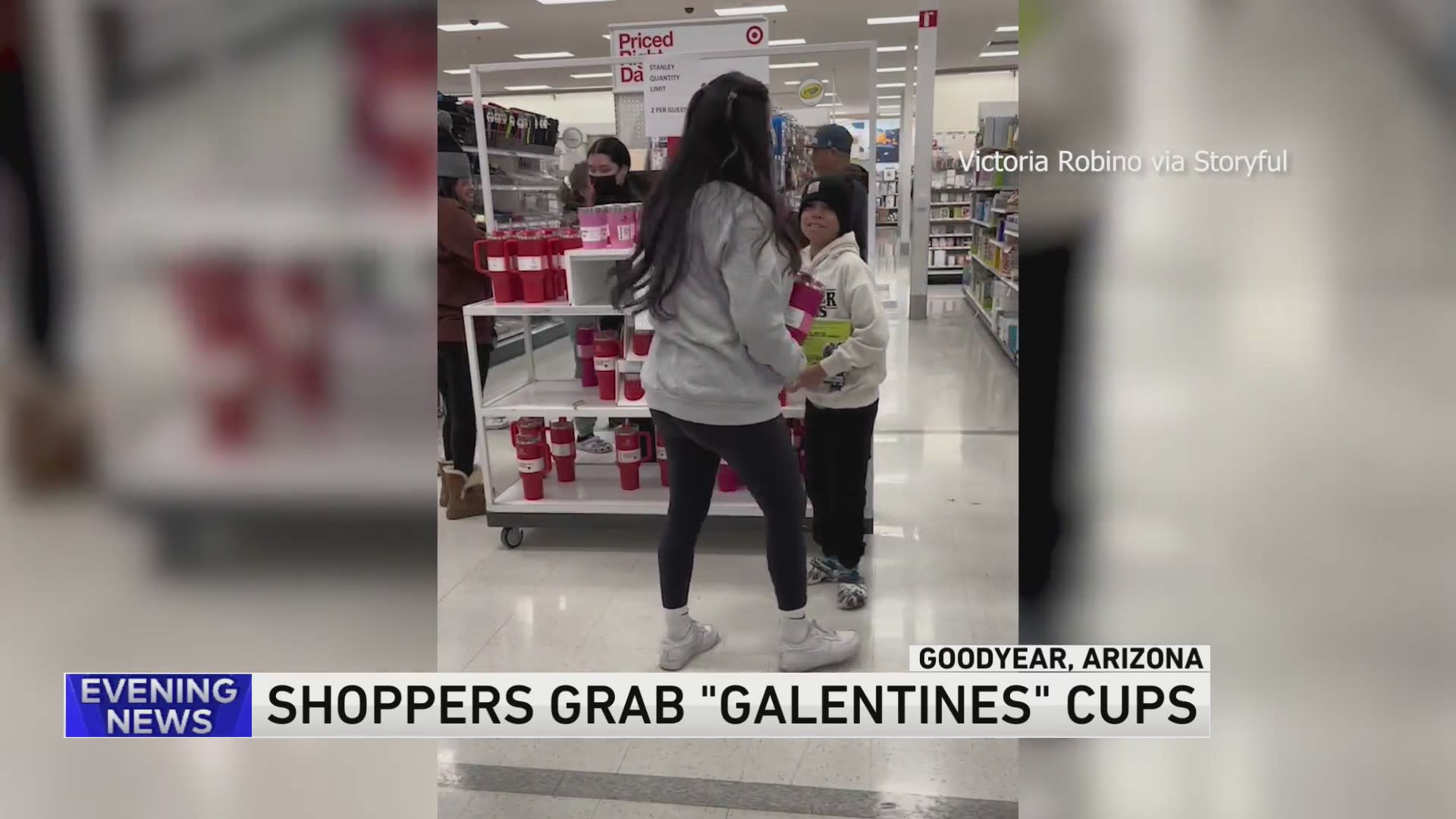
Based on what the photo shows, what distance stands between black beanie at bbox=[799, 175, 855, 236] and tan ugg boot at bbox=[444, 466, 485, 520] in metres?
1.82

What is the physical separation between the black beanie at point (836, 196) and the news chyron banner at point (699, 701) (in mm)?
1612

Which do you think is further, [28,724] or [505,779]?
[505,779]

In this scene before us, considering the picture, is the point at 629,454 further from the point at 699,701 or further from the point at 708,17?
the point at 708,17

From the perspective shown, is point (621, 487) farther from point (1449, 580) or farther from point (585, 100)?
point (585, 100)

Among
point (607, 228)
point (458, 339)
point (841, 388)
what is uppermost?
point (607, 228)

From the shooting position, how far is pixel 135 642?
2.81 ft

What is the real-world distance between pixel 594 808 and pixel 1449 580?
4.68 feet

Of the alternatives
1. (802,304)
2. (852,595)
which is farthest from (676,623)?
(802,304)

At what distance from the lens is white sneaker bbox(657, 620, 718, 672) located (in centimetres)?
227

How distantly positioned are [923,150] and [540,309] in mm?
6381

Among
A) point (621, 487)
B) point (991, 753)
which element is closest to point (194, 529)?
point (991, 753)

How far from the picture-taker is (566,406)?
3.10m

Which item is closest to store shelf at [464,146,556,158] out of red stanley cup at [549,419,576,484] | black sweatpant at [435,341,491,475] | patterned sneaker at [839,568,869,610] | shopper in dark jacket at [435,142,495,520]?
shopper in dark jacket at [435,142,495,520]

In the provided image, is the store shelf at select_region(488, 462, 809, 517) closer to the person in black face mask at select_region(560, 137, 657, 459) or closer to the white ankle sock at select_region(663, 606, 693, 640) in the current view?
the person in black face mask at select_region(560, 137, 657, 459)
